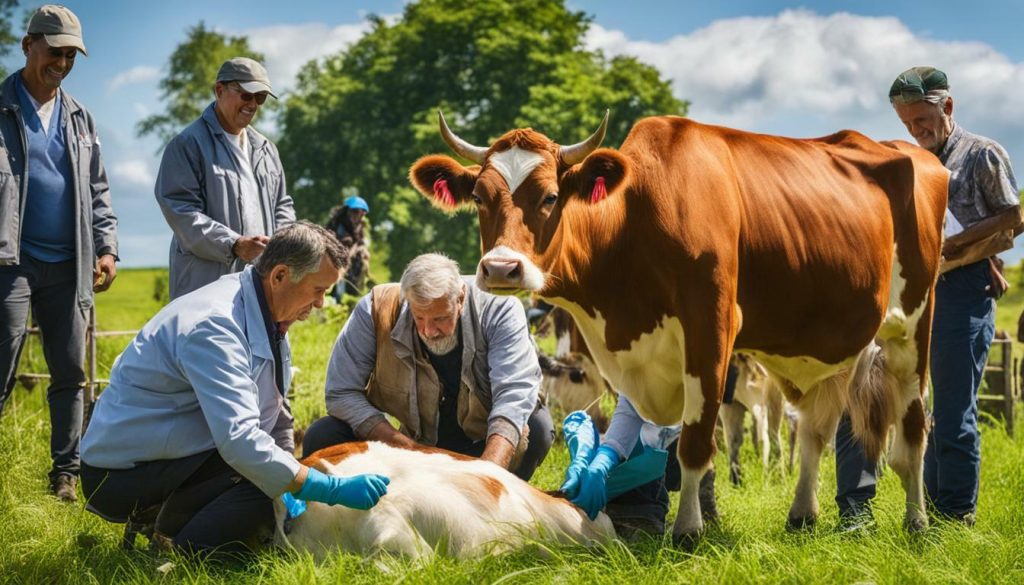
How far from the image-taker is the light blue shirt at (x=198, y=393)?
11.5 ft

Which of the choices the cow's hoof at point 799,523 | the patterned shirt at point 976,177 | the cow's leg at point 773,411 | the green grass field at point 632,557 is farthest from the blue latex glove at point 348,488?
the cow's leg at point 773,411

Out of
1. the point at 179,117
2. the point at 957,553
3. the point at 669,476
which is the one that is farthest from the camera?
the point at 179,117

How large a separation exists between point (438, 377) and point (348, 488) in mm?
1324

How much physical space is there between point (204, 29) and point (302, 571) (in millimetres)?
35006

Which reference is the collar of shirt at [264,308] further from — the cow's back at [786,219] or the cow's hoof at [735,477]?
the cow's hoof at [735,477]

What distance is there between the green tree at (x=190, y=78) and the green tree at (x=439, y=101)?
389cm

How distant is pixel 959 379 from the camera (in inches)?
197

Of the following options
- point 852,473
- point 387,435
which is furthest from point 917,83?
point 387,435

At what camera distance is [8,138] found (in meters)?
5.15

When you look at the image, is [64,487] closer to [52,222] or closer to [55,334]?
[55,334]

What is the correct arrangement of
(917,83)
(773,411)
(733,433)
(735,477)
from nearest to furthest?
(917,83)
(735,477)
(733,433)
(773,411)

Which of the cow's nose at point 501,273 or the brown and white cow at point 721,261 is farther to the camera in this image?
the brown and white cow at point 721,261

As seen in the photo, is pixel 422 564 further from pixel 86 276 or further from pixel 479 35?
pixel 479 35

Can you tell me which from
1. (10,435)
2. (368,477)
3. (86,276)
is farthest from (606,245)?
(10,435)
